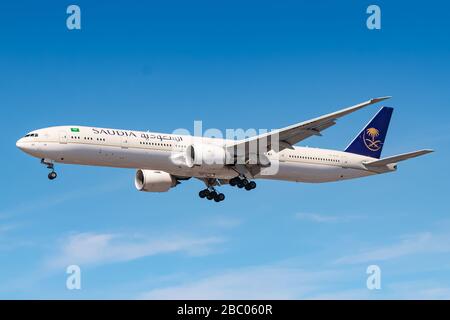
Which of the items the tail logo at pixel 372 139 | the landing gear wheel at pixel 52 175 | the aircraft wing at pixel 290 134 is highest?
the tail logo at pixel 372 139

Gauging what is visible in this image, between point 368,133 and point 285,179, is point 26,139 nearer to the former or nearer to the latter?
point 285,179

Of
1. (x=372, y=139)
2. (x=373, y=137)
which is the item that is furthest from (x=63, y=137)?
(x=373, y=137)

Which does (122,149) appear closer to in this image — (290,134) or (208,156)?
(208,156)

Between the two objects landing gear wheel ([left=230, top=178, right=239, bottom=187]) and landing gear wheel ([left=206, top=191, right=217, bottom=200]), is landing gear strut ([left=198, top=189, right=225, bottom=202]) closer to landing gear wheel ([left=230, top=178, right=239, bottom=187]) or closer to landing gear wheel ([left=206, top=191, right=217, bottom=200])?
landing gear wheel ([left=206, top=191, right=217, bottom=200])

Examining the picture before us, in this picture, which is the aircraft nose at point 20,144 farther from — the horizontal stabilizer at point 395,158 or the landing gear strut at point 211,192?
the horizontal stabilizer at point 395,158

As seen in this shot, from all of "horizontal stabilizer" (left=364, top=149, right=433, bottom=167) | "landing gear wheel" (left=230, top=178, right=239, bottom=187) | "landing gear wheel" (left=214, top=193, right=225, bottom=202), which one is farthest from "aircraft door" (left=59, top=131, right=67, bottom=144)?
"horizontal stabilizer" (left=364, top=149, right=433, bottom=167)

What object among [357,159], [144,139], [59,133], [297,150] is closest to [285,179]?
[297,150]

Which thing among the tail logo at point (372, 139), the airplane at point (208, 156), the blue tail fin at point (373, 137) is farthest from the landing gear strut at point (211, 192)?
the tail logo at point (372, 139)

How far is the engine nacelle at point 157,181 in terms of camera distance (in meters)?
57.3

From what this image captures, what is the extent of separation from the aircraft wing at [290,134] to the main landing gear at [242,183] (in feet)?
7.12

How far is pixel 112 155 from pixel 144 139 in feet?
7.44

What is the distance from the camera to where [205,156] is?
51.3m

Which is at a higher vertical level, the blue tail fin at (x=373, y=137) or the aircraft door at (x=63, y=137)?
the blue tail fin at (x=373, y=137)

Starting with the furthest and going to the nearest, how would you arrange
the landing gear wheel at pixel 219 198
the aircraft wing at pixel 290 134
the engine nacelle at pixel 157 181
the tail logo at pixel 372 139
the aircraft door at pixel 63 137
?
the tail logo at pixel 372 139 → the engine nacelle at pixel 157 181 → the landing gear wheel at pixel 219 198 → the aircraft door at pixel 63 137 → the aircraft wing at pixel 290 134
